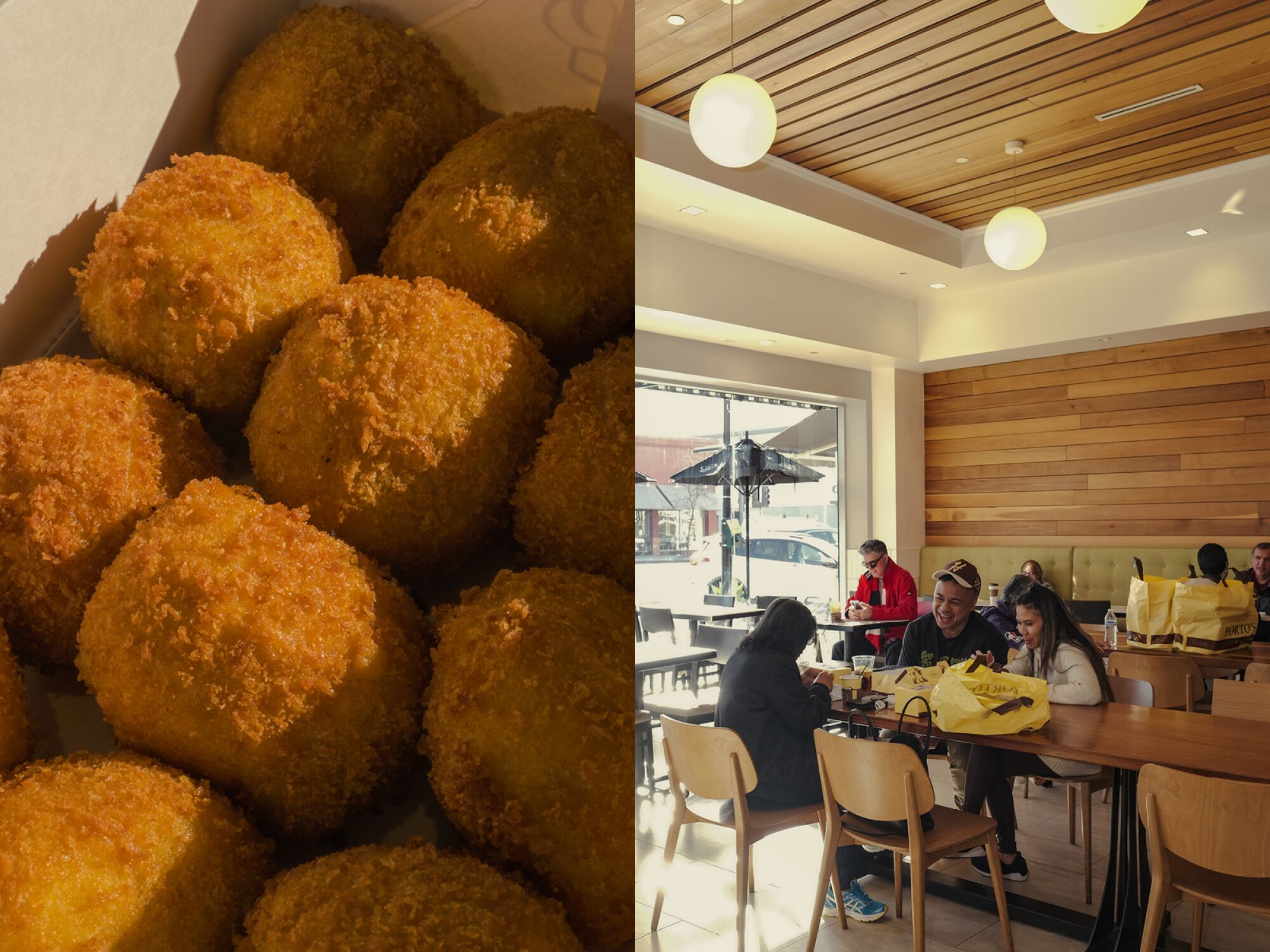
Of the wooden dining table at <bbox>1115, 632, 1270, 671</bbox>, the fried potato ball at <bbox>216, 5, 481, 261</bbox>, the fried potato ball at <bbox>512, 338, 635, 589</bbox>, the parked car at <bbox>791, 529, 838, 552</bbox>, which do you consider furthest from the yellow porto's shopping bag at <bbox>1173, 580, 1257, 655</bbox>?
the fried potato ball at <bbox>216, 5, 481, 261</bbox>

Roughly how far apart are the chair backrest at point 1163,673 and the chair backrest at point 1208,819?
Answer: 46 millimetres

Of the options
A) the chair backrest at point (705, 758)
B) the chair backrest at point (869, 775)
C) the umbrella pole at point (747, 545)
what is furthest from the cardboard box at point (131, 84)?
the chair backrest at point (869, 775)

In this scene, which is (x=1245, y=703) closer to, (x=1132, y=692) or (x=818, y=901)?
(x=1132, y=692)

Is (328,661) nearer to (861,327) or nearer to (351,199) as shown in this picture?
(351,199)

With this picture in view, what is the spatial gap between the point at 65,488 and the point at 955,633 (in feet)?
1.95

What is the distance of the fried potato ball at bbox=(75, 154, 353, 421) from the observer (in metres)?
0.30

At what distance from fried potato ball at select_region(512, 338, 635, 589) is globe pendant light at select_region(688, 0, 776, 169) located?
22 cm

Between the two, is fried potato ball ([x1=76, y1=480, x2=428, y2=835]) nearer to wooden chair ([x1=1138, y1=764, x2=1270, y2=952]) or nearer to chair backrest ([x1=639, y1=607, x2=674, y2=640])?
chair backrest ([x1=639, y1=607, x2=674, y2=640])

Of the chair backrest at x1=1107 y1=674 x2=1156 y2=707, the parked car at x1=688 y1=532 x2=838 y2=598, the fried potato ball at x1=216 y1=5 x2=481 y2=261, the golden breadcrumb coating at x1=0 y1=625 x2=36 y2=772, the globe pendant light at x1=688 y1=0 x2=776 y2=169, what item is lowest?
the chair backrest at x1=1107 y1=674 x2=1156 y2=707

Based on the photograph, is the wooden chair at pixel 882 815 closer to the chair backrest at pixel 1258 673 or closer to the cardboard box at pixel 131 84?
the chair backrest at pixel 1258 673

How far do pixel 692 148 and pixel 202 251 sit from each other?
277 millimetres

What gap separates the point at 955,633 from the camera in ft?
2.11

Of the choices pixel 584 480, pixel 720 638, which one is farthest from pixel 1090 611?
pixel 584 480

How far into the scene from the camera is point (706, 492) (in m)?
0.44
